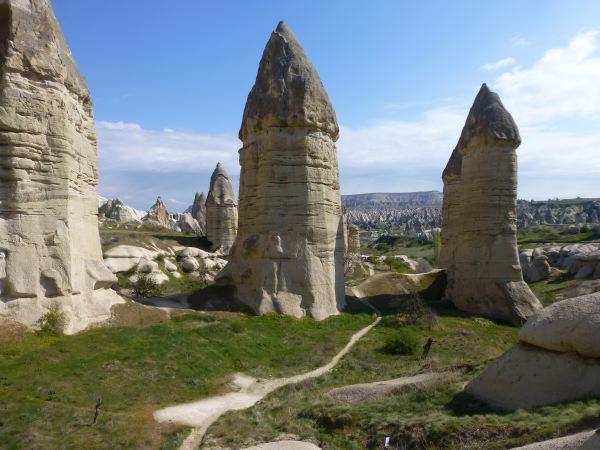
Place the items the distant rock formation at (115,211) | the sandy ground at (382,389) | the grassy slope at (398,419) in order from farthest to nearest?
the distant rock formation at (115,211), the sandy ground at (382,389), the grassy slope at (398,419)

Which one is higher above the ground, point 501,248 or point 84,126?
point 84,126

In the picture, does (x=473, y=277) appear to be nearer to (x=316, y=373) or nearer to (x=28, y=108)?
(x=316, y=373)

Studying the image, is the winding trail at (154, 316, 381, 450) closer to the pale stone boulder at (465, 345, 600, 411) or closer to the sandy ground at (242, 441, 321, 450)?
the sandy ground at (242, 441, 321, 450)

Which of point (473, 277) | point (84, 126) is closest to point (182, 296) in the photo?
point (84, 126)

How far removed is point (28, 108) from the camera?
49.5 feet

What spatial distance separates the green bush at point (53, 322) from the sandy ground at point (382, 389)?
8509 millimetres

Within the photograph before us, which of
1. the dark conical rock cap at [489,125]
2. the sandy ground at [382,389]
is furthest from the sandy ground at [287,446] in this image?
the dark conical rock cap at [489,125]

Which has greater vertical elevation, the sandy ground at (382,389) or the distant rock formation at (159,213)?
the distant rock formation at (159,213)

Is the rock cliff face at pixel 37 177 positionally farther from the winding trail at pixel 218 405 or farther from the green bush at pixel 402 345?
the green bush at pixel 402 345

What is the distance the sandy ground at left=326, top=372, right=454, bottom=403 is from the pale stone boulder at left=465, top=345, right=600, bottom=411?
1162 millimetres

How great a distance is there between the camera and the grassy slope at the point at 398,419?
6.93 m

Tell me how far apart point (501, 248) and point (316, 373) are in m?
14.0

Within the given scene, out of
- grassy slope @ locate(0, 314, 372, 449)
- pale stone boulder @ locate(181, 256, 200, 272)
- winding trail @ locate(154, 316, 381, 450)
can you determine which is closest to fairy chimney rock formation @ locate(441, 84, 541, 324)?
grassy slope @ locate(0, 314, 372, 449)

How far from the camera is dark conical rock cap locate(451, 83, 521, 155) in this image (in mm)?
25016
